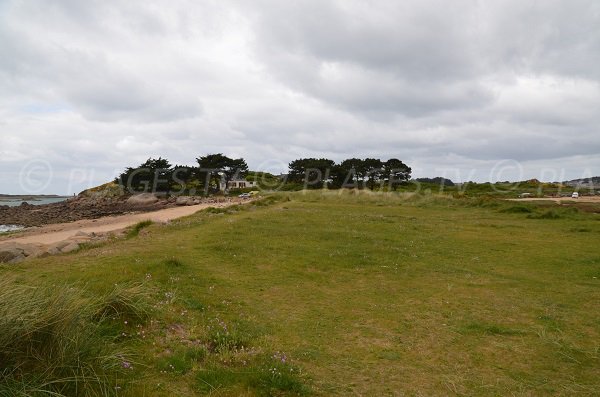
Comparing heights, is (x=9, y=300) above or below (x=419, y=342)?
above

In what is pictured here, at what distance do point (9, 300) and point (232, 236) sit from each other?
47.0 feet

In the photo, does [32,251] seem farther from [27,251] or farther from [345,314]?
[345,314]

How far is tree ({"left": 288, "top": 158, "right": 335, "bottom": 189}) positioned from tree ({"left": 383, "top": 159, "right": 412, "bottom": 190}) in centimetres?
1372

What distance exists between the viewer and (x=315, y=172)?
3967 inches

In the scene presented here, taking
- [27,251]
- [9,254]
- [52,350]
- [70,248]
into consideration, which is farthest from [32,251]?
[52,350]

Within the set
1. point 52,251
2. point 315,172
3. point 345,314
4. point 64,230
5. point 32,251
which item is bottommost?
point 64,230

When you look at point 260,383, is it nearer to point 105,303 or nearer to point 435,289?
point 105,303

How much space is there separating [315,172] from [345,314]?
9139cm

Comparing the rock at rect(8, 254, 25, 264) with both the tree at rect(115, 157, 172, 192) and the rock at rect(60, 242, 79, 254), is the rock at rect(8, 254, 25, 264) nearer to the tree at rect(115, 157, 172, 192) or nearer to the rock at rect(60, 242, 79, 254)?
the rock at rect(60, 242, 79, 254)

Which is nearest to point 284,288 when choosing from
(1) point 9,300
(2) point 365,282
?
(2) point 365,282

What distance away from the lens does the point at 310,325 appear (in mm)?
9008

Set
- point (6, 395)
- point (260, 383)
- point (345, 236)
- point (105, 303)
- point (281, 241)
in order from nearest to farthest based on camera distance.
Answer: point (6, 395) < point (260, 383) < point (105, 303) < point (281, 241) < point (345, 236)

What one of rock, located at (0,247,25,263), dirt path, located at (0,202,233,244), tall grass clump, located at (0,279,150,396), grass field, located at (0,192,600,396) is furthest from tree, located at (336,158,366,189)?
tall grass clump, located at (0,279,150,396)

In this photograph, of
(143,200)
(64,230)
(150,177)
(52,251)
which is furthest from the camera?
(150,177)
